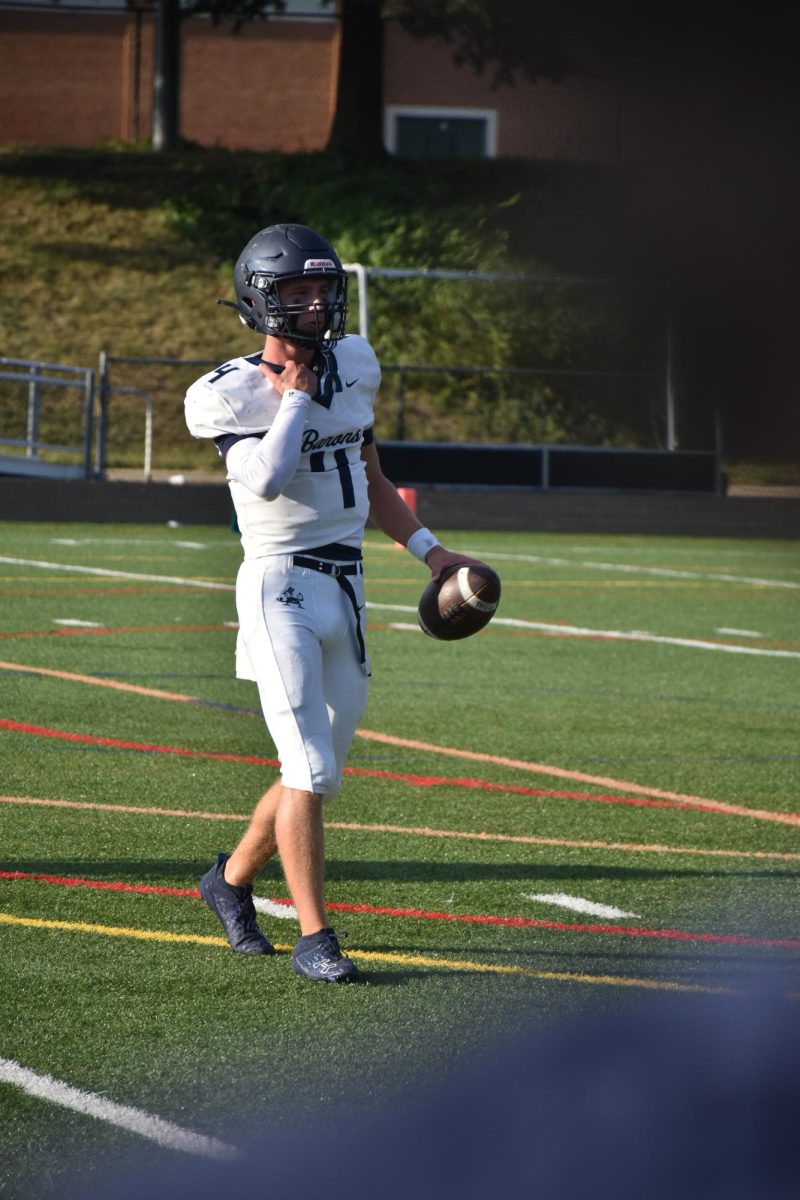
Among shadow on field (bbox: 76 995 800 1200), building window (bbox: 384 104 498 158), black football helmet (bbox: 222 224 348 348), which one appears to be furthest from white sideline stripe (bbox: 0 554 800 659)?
building window (bbox: 384 104 498 158)

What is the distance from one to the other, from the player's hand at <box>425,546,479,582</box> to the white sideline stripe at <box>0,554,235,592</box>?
10.5 m

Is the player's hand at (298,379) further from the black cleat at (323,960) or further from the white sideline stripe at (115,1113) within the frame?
the white sideline stripe at (115,1113)

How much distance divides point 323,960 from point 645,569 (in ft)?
48.1

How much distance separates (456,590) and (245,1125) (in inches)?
62.7

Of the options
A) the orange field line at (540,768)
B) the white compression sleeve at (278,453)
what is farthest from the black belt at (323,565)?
the orange field line at (540,768)

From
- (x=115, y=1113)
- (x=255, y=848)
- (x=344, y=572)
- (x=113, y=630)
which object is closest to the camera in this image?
(x=115, y=1113)

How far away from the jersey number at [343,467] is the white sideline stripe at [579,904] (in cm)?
148

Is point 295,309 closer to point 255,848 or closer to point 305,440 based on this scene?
point 305,440

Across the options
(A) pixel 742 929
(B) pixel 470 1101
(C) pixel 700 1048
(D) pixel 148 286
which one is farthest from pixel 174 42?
(D) pixel 148 286

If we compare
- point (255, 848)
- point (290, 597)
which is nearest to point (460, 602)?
point (290, 597)

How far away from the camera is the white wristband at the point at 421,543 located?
4.82 m

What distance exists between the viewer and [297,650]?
4.47 metres

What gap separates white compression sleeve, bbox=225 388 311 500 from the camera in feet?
13.9

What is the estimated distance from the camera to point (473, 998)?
14.2 feet
